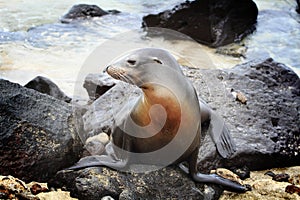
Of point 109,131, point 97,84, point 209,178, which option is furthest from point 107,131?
point 97,84

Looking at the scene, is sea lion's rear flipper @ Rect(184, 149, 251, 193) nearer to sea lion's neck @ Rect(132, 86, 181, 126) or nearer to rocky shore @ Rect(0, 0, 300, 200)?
rocky shore @ Rect(0, 0, 300, 200)

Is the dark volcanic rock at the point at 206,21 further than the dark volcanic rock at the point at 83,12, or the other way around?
the dark volcanic rock at the point at 83,12

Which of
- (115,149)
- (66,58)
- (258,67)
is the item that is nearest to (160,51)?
(115,149)

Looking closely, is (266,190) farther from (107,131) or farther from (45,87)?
(45,87)

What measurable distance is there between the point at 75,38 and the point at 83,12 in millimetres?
1560

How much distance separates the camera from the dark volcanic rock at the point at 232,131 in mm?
2496

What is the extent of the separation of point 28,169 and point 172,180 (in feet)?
2.53

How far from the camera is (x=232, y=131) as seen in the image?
3.30 meters

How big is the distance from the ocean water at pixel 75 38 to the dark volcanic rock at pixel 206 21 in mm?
276

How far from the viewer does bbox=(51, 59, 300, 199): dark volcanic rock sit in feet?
8.19

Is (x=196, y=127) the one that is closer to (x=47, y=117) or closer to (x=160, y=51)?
(x=160, y=51)

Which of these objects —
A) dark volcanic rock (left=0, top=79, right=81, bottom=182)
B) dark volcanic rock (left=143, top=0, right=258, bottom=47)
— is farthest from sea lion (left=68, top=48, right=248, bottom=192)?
dark volcanic rock (left=143, top=0, right=258, bottom=47)

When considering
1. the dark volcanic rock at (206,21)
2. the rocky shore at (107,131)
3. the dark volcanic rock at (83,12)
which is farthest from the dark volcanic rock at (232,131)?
the dark volcanic rock at (83,12)

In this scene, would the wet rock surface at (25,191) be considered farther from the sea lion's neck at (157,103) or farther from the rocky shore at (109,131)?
the sea lion's neck at (157,103)
